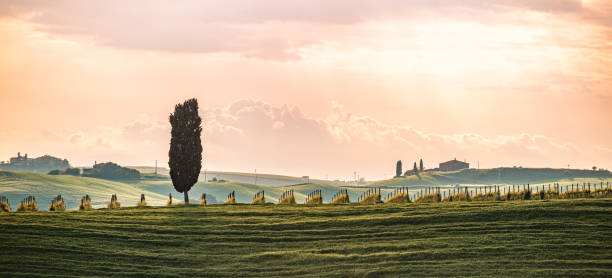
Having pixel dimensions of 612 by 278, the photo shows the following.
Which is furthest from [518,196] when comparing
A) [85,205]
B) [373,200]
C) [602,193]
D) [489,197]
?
[85,205]

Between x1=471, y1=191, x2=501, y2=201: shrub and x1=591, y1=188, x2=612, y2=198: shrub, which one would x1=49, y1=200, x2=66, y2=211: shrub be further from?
x1=591, y1=188, x2=612, y2=198: shrub

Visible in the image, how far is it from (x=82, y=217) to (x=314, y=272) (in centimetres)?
1937

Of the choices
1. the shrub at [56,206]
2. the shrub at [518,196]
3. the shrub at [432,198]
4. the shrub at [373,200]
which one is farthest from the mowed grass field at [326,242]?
the shrub at [56,206]

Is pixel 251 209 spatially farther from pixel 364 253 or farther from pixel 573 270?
pixel 573 270

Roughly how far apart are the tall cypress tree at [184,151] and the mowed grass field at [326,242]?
569 inches

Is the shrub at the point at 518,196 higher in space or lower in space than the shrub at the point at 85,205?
higher

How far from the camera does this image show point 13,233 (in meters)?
42.0

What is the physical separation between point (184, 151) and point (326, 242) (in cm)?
2715

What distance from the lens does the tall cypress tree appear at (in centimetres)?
6619

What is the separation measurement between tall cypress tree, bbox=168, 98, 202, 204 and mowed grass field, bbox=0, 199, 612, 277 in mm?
14456

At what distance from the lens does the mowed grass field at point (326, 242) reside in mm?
36625

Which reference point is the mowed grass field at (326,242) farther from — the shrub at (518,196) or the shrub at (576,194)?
the shrub at (576,194)

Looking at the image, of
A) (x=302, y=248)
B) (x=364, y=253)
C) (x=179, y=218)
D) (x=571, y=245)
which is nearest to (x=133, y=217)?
(x=179, y=218)

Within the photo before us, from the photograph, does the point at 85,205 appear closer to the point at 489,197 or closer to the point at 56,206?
the point at 56,206
